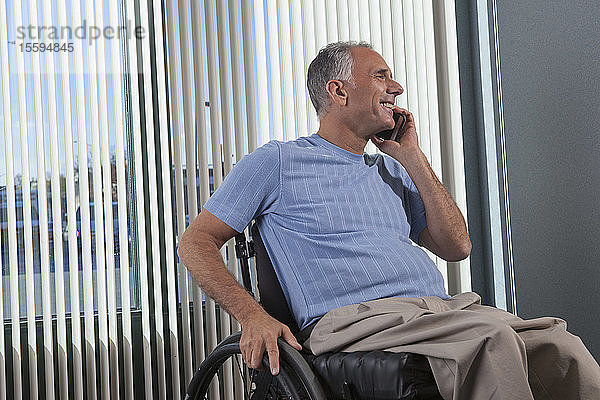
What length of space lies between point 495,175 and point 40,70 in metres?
1.76

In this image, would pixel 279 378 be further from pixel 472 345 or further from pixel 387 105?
pixel 387 105

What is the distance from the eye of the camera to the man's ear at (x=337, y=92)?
84.6 inches

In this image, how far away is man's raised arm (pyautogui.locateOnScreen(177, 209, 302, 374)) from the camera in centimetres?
175

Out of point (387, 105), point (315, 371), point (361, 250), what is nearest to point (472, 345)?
point (315, 371)

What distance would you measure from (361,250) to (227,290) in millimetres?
366

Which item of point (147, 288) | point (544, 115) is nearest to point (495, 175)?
point (544, 115)

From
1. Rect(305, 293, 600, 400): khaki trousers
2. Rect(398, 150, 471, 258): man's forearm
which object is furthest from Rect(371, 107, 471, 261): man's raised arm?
Rect(305, 293, 600, 400): khaki trousers

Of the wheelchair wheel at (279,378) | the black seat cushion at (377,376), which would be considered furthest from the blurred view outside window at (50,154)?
the black seat cushion at (377,376)

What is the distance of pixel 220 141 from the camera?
2.83 metres

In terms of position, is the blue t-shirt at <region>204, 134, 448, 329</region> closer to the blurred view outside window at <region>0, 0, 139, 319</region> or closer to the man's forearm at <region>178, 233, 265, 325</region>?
the man's forearm at <region>178, 233, 265, 325</region>

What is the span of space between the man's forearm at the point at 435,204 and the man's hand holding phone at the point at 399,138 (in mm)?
21

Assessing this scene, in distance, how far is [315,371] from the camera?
5.79ft
